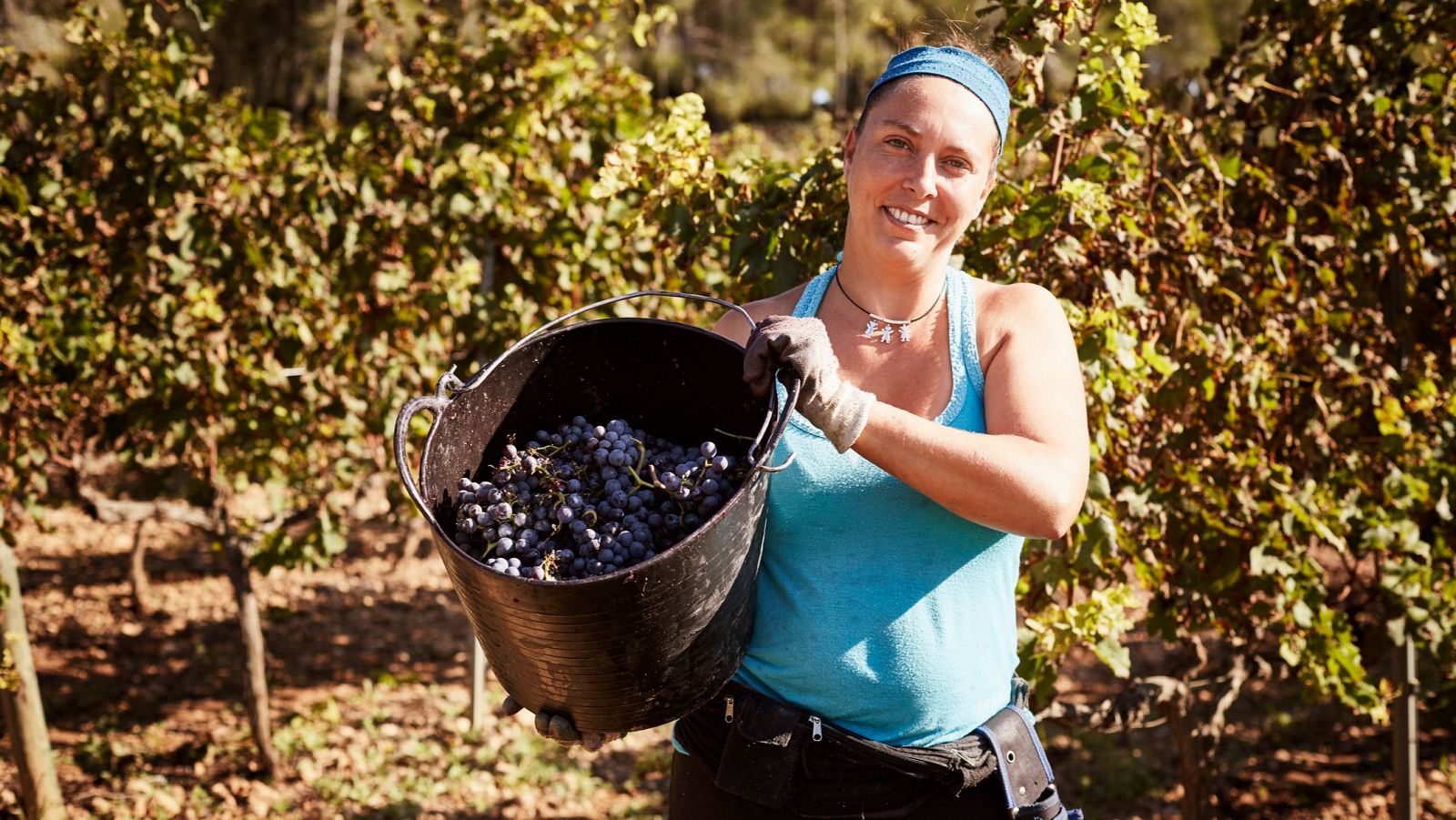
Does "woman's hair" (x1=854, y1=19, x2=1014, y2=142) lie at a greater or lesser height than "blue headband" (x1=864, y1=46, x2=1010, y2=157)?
greater

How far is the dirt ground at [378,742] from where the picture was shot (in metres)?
3.70

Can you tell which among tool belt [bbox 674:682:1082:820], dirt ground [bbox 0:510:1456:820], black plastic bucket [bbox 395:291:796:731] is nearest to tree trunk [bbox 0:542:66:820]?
dirt ground [bbox 0:510:1456:820]

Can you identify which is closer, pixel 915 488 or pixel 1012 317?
pixel 915 488

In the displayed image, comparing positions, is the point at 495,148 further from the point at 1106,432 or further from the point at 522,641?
the point at 522,641

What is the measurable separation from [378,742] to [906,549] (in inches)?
134

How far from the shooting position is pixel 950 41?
1.49 metres

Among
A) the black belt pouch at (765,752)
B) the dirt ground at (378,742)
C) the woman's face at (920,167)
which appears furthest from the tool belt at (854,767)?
the dirt ground at (378,742)

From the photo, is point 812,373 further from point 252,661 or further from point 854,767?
point 252,661

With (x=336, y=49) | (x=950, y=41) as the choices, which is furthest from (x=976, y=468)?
(x=336, y=49)

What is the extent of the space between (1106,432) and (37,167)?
3.42 meters

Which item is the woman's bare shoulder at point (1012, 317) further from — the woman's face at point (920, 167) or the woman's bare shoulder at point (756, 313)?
the woman's bare shoulder at point (756, 313)

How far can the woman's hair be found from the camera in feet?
4.79

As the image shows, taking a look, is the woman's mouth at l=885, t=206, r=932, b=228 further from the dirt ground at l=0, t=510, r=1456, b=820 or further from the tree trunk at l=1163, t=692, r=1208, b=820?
the dirt ground at l=0, t=510, r=1456, b=820

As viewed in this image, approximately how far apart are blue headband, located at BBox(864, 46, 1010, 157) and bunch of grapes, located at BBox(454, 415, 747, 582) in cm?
55
